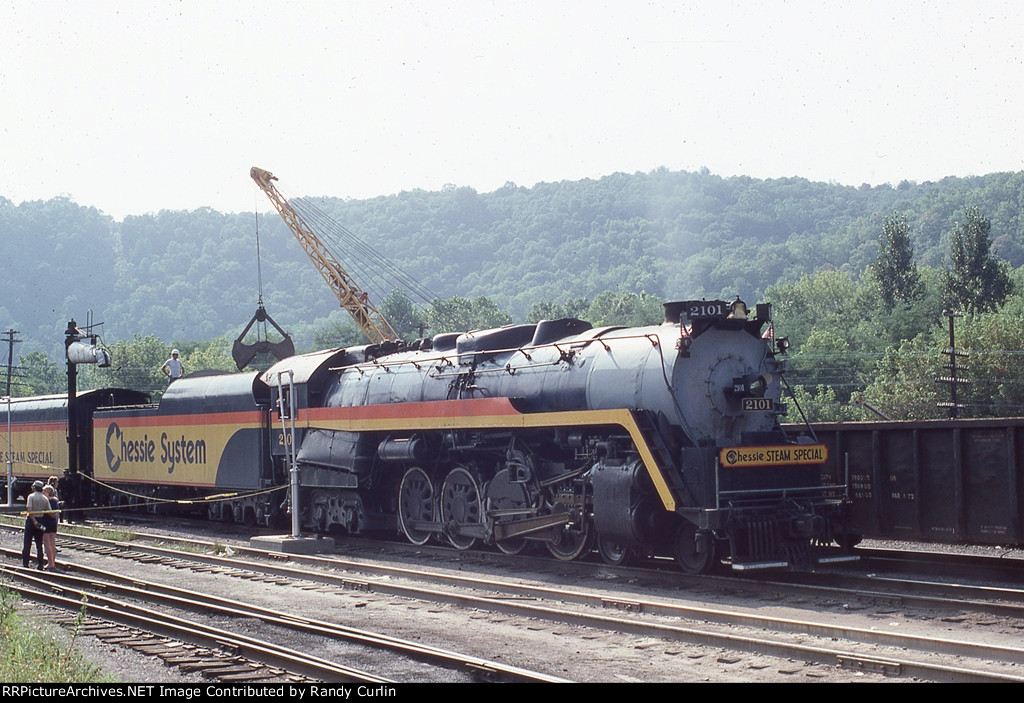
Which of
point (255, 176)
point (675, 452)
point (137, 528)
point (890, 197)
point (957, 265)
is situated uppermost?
point (890, 197)

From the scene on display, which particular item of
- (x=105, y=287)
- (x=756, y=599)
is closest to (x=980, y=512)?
(x=756, y=599)

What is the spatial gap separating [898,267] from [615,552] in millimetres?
68502

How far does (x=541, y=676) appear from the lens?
28.3ft

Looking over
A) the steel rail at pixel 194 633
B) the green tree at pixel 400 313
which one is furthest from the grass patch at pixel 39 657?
the green tree at pixel 400 313

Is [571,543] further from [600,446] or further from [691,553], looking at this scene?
[691,553]

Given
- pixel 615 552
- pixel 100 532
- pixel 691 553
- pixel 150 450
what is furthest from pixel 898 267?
pixel 691 553

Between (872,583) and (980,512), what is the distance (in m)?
2.65

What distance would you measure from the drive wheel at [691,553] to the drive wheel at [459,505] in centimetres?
380

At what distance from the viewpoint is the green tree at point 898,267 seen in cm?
7756

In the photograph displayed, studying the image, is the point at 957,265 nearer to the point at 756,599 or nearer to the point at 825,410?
the point at 825,410

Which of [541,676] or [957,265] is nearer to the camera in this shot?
[541,676]

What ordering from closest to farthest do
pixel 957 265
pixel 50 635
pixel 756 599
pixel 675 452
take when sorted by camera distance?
pixel 50 635, pixel 756 599, pixel 675 452, pixel 957 265

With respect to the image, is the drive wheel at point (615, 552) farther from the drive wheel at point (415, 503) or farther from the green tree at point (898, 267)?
the green tree at point (898, 267)

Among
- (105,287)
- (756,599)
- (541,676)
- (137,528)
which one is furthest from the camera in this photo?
(105,287)
